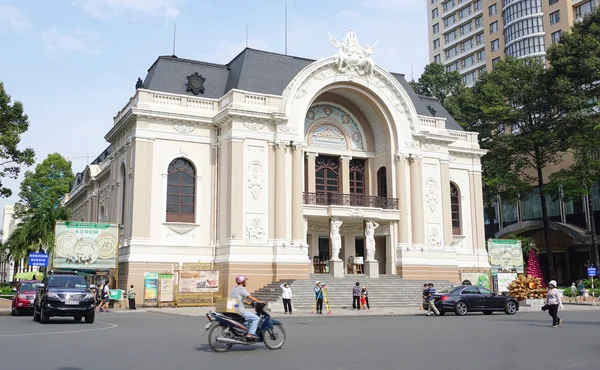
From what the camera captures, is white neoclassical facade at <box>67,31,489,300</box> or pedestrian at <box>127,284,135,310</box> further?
white neoclassical facade at <box>67,31,489,300</box>

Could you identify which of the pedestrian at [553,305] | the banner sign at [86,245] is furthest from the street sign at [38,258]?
the pedestrian at [553,305]

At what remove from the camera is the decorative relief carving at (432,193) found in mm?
38375

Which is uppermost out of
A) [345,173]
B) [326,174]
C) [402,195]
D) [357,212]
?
[345,173]

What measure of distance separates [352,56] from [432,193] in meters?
9.92

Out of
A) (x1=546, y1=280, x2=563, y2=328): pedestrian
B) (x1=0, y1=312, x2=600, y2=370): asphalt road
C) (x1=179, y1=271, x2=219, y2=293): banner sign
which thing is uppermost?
(x1=179, y1=271, x2=219, y2=293): banner sign

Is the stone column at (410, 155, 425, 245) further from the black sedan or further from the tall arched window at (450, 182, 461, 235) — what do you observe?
the black sedan

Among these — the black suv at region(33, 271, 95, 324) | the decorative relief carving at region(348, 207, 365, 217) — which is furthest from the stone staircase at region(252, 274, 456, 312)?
the black suv at region(33, 271, 95, 324)

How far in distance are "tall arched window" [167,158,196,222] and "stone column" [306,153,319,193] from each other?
22.8 feet

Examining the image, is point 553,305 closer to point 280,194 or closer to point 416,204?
point 280,194

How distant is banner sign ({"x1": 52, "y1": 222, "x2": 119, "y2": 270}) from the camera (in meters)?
30.4

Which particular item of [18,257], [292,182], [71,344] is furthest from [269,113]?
[18,257]

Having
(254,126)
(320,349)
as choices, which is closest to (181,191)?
(254,126)

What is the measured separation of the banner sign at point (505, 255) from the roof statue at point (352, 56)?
13350mm

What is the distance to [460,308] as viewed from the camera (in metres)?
25.9
